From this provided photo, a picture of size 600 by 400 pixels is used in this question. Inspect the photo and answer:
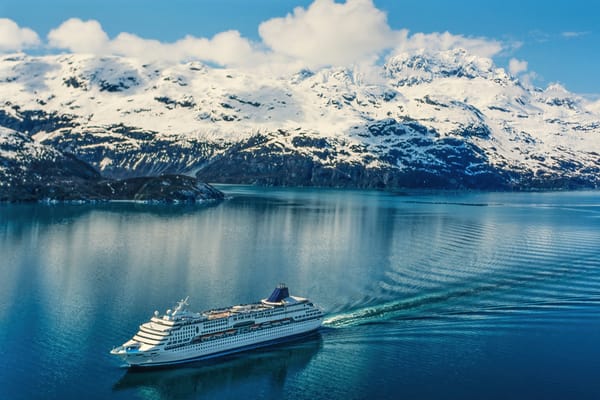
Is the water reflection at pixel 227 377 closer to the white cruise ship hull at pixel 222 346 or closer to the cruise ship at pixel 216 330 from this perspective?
the white cruise ship hull at pixel 222 346

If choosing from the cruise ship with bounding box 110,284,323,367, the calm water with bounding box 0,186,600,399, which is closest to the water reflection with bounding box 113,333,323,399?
the calm water with bounding box 0,186,600,399

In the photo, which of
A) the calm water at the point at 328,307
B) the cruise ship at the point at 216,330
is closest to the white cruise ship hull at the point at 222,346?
the cruise ship at the point at 216,330

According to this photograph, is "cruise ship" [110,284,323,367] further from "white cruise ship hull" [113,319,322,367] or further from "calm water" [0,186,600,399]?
"calm water" [0,186,600,399]

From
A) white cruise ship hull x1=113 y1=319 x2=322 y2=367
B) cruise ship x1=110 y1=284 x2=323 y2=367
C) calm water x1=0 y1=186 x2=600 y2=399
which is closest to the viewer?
calm water x1=0 y1=186 x2=600 y2=399

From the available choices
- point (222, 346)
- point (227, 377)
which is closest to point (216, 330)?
point (222, 346)

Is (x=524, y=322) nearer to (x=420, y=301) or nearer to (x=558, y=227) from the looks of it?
(x=420, y=301)

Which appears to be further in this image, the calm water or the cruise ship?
the cruise ship
